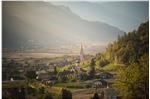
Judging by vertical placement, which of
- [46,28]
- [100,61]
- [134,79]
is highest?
[46,28]

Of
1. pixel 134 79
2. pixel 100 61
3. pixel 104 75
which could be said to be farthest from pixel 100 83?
pixel 134 79

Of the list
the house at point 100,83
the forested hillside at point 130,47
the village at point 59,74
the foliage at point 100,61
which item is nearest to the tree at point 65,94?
the village at point 59,74

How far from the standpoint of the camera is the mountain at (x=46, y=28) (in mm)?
2609

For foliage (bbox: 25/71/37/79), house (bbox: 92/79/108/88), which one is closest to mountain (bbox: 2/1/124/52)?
foliage (bbox: 25/71/37/79)

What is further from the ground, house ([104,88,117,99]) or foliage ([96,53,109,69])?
foliage ([96,53,109,69])

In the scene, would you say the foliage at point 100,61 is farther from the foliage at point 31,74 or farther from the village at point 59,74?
the foliage at point 31,74

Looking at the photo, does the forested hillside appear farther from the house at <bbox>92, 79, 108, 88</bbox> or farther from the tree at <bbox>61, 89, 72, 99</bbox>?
the tree at <bbox>61, 89, 72, 99</bbox>

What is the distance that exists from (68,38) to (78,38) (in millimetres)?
85

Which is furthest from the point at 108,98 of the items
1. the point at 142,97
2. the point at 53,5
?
the point at 53,5

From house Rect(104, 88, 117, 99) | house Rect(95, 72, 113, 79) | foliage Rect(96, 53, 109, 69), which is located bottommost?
house Rect(104, 88, 117, 99)

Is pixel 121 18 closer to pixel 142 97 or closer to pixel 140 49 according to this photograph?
pixel 140 49

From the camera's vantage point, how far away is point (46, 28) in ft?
8.87

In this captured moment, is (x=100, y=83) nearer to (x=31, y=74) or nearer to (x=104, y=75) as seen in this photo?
(x=104, y=75)

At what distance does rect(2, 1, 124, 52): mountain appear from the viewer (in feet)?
8.56
